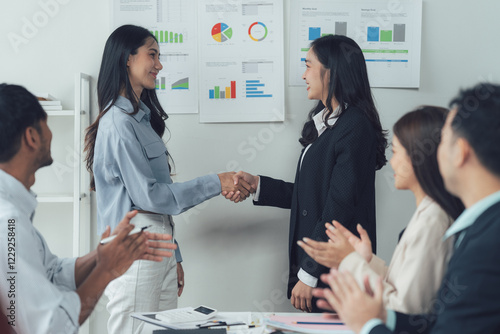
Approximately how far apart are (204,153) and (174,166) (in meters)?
0.21

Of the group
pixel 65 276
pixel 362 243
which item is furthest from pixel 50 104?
pixel 362 243

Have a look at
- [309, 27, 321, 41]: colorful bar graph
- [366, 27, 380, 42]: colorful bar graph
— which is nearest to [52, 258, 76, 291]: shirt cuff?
[309, 27, 321, 41]: colorful bar graph

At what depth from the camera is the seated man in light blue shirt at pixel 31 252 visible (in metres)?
1.15

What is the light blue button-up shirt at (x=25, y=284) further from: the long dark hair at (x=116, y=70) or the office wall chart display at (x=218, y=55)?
the office wall chart display at (x=218, y=55)

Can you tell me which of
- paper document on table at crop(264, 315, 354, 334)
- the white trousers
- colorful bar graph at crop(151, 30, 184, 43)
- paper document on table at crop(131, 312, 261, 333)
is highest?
colorful bar graph at crop(151, 30, 184, 43)

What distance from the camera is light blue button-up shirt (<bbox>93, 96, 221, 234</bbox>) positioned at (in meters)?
2.02

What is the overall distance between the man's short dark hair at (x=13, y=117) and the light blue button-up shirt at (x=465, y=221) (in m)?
0.97

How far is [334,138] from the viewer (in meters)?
2.11

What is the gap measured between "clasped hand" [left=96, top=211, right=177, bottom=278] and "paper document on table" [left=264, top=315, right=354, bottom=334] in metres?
0.39

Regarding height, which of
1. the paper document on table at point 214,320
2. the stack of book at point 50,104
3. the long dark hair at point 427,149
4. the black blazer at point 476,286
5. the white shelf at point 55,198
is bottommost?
the paper document on table at point 214,320

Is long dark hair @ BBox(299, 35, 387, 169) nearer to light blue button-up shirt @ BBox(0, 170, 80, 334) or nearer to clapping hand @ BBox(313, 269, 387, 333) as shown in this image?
clapping hand @ BBox(313, 269, 387, 333)

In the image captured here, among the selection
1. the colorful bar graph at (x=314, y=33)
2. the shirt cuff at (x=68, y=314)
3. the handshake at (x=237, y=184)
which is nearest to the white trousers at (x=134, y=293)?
the handshake at (x=237, y=184)

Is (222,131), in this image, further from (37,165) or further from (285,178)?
(37,165)

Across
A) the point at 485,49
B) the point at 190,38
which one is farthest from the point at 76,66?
the point at 485,49
